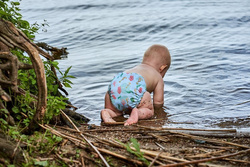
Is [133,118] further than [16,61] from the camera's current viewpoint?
Yes

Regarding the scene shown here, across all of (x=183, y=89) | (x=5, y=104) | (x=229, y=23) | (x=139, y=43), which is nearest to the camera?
(x=5, y=104)

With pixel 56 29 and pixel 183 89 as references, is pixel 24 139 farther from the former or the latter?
pixel 56 29

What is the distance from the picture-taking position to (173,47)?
921 cm

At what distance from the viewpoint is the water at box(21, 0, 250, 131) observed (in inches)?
221

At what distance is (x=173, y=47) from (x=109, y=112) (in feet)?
15.3

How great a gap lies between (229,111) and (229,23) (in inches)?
257

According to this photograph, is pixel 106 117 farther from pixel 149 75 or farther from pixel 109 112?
pixel 149 75

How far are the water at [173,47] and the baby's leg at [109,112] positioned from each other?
0.23 meters

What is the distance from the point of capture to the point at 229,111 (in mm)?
5258

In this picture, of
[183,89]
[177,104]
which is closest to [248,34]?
[183,89]

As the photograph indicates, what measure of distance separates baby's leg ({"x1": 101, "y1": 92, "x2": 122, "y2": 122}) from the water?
23 centimetres

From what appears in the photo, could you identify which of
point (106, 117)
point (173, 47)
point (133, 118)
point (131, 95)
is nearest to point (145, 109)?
point (131, 95)

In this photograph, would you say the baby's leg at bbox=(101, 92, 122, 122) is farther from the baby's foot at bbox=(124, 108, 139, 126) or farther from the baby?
the baby's foot at bbox=(124, 108, 139, 126)

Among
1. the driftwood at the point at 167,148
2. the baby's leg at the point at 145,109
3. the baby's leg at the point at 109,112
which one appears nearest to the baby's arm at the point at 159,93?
the baby's leg at the point at 145,109
